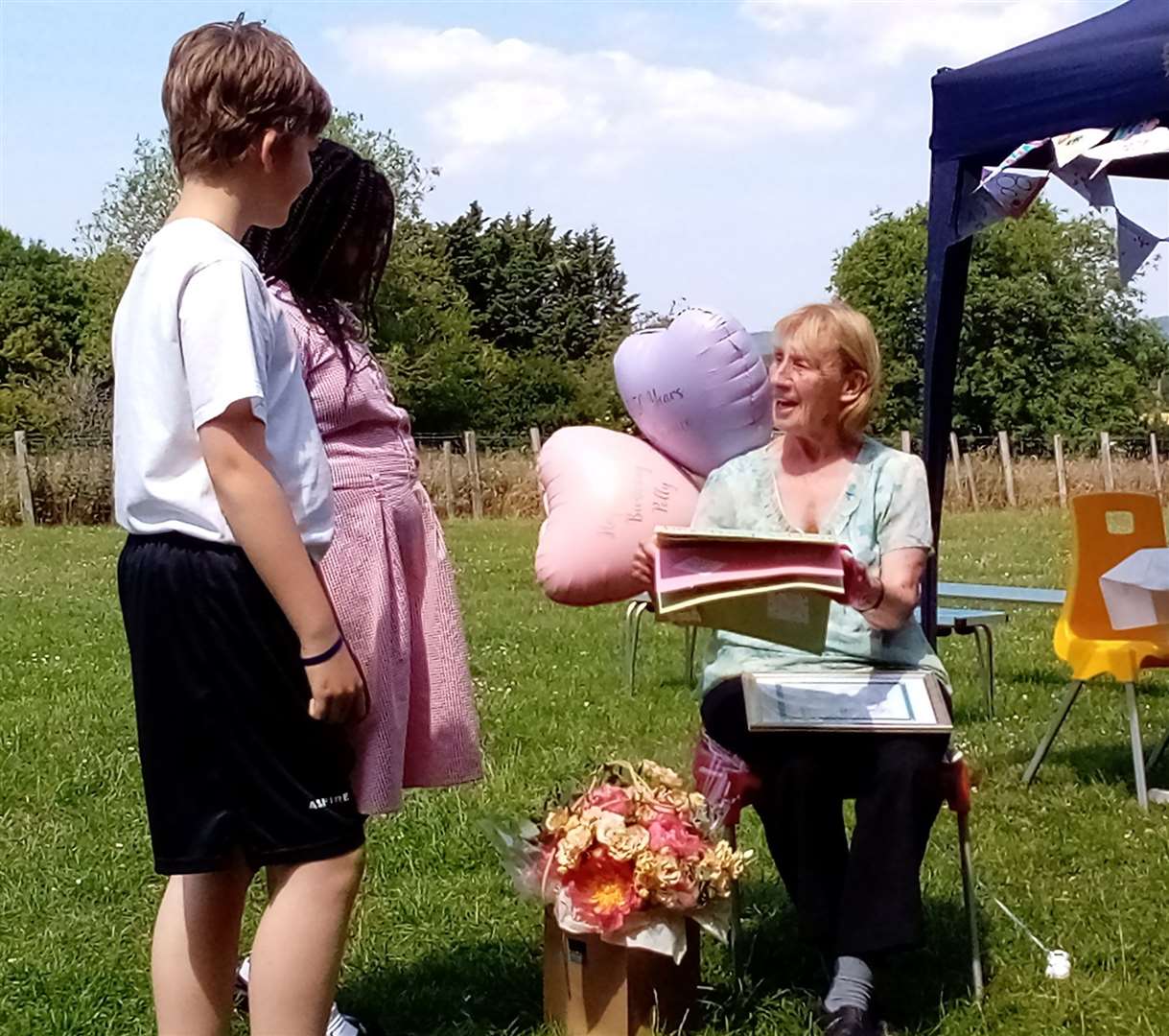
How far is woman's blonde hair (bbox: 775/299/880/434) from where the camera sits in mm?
3266

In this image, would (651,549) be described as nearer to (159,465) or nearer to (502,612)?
(159,465)

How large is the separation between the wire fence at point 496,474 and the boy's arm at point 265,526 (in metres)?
17.1

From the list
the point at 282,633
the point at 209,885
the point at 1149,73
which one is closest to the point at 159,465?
the point at 282,633

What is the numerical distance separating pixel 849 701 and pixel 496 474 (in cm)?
1981

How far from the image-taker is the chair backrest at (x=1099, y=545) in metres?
5.22

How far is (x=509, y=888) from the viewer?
12.8ft

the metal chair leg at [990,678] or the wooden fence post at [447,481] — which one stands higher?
the wooden fence post at [447,481]

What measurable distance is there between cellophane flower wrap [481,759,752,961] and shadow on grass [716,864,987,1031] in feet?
1.00

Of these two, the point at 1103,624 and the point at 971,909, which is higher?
the point at 1103,624

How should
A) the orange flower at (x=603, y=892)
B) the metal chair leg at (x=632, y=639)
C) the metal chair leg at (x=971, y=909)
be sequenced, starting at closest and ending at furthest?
the orange flower at (x=603, y=892)
the metal chair leg at (x=971, y=909)
the metal chair leg at (x=632, y=639)

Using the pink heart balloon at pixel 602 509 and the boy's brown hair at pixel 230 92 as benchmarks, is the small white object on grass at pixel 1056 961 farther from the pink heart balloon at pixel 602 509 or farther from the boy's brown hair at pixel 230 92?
the boy's brown hair at pixel 230 92

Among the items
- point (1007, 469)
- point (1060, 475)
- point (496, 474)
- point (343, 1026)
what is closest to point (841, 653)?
point (343, 1026)

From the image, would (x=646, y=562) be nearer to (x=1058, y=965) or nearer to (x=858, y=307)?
(x=1058, y=965)

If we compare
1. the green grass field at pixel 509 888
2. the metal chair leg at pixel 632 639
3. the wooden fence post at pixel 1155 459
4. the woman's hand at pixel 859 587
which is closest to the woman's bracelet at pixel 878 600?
the woman's hand at pixel 859 587
